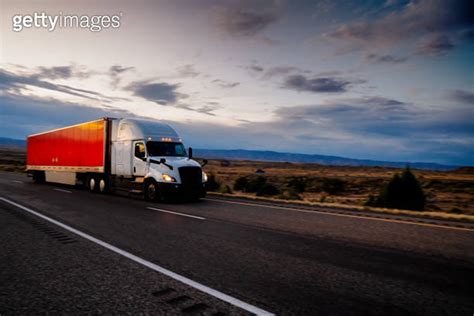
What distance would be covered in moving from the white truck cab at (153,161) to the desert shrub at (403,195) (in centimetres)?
1203

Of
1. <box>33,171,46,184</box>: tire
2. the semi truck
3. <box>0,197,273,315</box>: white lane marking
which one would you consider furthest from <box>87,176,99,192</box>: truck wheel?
<box>0,197,273,315</box>: white lane marking

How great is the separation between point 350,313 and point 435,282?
1687mm

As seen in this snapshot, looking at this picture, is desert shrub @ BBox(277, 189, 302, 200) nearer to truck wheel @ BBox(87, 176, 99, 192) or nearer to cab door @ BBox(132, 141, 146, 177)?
cab door @ BBox(132, 141, 146, 177)

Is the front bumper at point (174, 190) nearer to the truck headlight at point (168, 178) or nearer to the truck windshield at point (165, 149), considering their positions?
the truck headlight at point (168, 178)

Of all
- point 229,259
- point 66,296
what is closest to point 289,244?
point 229,259

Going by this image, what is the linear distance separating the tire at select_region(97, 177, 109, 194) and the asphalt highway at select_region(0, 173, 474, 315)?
8.29 m

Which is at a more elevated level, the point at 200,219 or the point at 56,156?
the point at 56,156

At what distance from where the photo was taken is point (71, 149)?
66.7ft

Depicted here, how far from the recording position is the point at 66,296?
3725mm

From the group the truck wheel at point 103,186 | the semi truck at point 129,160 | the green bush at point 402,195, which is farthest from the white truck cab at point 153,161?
the green bush at point 402,195

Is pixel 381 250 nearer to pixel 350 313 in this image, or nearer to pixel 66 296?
pixel 350 313

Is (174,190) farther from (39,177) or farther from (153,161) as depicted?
(39,177)

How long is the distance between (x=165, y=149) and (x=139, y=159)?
121 cm

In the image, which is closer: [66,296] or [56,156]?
[66,296]
